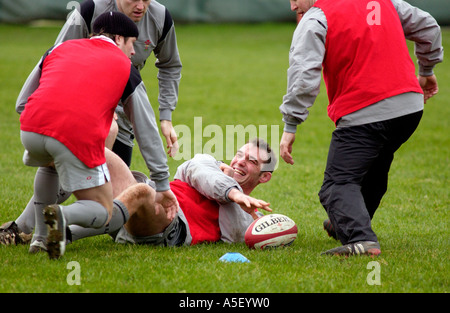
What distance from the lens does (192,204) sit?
5.48 meters

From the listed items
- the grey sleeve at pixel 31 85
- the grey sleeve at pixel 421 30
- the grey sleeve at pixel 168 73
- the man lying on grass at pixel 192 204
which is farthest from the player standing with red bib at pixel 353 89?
the grey sleeve at pixel 31 85

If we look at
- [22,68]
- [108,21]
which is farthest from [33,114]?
[22,68]

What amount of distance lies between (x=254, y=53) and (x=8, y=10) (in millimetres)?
10973

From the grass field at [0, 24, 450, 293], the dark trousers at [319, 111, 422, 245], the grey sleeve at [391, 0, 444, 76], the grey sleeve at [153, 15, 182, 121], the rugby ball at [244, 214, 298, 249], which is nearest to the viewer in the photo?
the grass field at [0, 24, 450, 293]

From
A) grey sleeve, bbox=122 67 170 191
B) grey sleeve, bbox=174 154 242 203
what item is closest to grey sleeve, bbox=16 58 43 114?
grey sleeve, bbox=122 67 170 191

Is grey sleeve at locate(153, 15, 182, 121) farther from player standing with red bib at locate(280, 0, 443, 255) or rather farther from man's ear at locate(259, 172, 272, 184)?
player standing with red bib at locate(280, 0, 443, 255)

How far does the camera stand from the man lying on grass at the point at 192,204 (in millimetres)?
4879

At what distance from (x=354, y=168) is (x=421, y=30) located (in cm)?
139

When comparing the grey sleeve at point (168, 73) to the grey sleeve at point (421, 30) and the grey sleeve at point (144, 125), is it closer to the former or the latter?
the grey sleeve at point (144, 125)

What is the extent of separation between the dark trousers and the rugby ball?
420mm

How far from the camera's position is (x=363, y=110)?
5.01 metres

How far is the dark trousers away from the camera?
4.87 m

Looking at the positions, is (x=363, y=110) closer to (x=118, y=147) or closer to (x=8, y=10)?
(x=118, y=147)

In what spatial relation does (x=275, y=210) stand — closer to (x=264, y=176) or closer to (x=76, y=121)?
(x=264, y=176)
